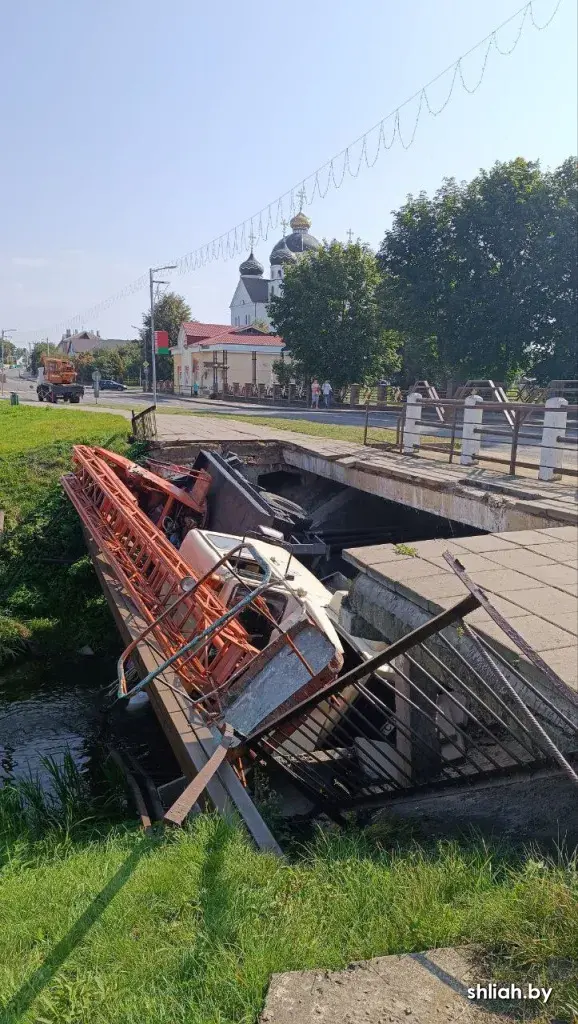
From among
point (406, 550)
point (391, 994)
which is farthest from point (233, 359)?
point (391, 994)

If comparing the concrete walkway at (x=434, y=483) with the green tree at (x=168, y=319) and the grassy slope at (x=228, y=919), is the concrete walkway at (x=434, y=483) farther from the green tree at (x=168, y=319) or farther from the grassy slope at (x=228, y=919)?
the green tree at (x=168, y=319)

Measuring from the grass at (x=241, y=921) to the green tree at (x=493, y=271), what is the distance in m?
21.2

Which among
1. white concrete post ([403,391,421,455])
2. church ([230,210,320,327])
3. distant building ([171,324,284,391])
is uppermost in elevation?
church ([230,210,320,327])

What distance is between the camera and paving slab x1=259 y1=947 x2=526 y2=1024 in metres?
2.16

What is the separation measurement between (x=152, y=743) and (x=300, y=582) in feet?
6.95

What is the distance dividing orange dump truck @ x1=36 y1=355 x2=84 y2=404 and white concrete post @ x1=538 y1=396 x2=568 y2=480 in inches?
1114

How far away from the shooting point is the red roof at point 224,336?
44.6 m

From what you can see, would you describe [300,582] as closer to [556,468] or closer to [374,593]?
[374,593]

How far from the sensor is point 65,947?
284 centimetres

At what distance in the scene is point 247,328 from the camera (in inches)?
1957

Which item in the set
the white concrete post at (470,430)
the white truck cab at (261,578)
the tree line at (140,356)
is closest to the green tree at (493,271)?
the white concrete post at (470,430)

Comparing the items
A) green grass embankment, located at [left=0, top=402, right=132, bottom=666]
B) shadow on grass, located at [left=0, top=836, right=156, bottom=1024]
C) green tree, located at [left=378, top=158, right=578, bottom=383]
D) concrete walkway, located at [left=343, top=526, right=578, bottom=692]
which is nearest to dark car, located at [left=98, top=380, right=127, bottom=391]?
green tree, located at [left=378, top=158, right=578, bottom=383]

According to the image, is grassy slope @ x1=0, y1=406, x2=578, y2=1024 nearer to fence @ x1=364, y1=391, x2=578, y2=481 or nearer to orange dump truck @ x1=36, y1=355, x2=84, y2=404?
fence @ x1=364, y1=391, x2=578, y2=481

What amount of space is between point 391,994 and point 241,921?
0.73 meters
